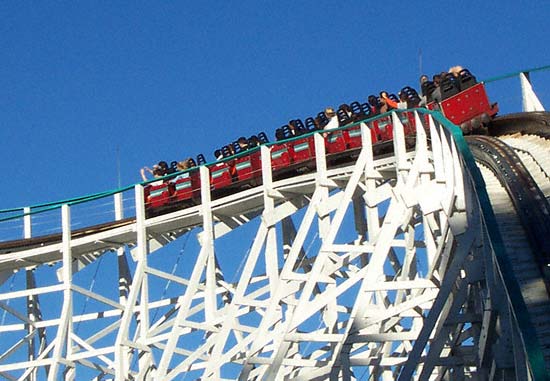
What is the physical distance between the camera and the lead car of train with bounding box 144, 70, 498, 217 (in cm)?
3244

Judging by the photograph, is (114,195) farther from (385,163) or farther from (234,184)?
(385,163)

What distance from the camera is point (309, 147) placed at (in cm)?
3384

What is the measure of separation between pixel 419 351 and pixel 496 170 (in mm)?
5032

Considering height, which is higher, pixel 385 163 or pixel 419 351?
pixel 385 163

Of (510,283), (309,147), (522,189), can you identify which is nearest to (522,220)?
(522,189)

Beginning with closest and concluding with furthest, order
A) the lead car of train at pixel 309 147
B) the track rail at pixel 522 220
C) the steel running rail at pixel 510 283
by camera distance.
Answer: the steel running rail at pixel 510 283, the track rail at pixel 522 220, the lead car of train at pixel 309 147

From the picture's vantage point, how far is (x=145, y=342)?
3338cm

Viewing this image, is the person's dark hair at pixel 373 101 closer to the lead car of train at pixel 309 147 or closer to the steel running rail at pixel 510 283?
the lead car of train at pixel 309 147

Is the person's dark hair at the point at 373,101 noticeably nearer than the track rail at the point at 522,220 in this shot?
No

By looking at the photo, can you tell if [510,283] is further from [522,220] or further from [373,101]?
[373,101]

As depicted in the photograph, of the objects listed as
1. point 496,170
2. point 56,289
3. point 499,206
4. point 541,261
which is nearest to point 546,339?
point 541,261

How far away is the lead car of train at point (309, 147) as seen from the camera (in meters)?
32.4

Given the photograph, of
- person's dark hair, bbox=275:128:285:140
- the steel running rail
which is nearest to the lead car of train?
person's dark hair, bbox=275:128:285:140

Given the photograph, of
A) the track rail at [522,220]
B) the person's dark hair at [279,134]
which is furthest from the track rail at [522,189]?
the person's dark hair at [279,134]
